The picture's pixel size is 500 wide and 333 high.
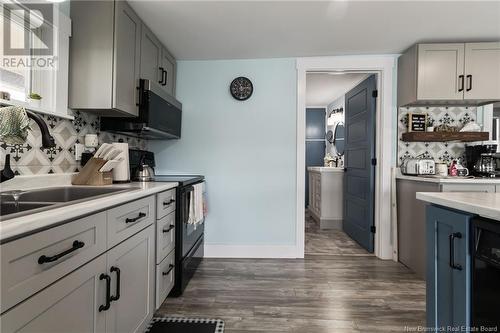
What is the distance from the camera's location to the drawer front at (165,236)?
68.3 inches

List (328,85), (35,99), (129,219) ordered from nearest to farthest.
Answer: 1. (129,219)
2. (35,99)
3. (328,85)

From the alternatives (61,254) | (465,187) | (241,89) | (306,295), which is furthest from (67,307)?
(465,187)

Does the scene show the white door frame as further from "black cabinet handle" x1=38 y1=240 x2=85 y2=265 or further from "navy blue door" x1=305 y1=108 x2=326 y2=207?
"navy blue door" x1=305 y1=108 x2=326 y2=207

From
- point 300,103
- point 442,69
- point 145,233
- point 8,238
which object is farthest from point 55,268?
point 442,69

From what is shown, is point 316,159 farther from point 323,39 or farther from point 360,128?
point 323,39

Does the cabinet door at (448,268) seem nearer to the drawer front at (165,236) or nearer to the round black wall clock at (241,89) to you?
the drawer front at (165,236)

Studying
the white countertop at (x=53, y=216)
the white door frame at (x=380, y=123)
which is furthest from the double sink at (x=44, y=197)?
the white door frame at (x=380, y=123)

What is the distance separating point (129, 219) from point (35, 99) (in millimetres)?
997

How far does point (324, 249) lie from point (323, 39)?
238 cm

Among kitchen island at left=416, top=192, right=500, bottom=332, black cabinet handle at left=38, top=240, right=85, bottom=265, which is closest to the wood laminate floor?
kitchen island at left=416, top=192, right=500, bottom=332

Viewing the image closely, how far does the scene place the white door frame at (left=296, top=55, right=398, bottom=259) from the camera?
291 centimetres

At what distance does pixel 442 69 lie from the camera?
2584 mm

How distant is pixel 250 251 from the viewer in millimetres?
2980

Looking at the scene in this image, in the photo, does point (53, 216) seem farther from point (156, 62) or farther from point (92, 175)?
point (156, 62)
